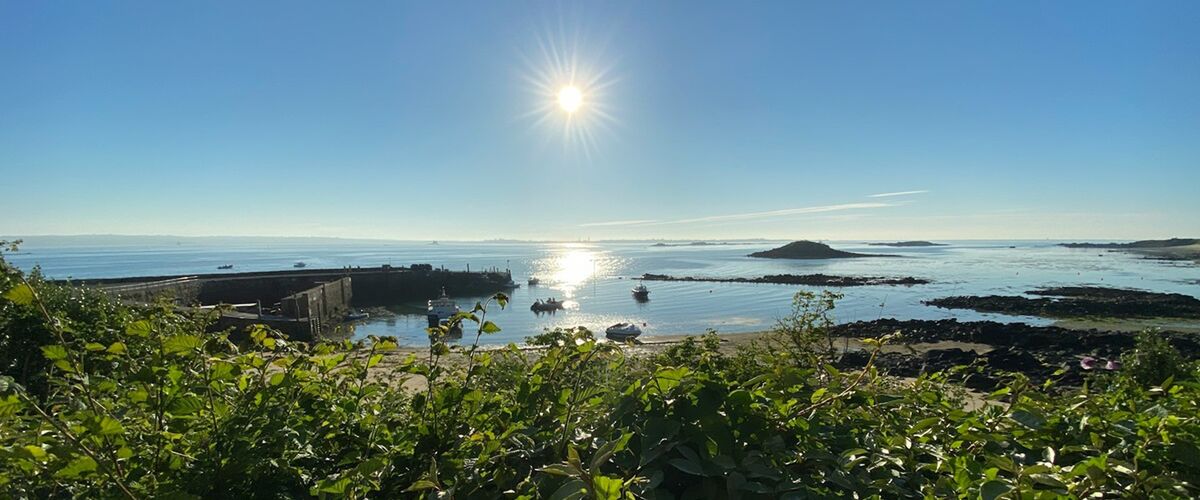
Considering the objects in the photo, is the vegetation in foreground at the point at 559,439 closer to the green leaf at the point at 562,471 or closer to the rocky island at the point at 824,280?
the green leaf at the point at 562,471

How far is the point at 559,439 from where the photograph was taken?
52.1 inches

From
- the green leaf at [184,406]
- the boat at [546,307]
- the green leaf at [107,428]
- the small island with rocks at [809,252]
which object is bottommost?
the boat at [546,307]

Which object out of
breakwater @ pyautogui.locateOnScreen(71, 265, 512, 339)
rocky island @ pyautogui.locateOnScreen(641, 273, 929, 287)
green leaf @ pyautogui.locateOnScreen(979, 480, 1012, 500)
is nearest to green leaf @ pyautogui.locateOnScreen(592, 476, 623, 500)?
green leaf @ pyautogui.locateOnScreen(979, 480, 1012, 500)

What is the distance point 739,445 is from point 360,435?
1.05 metres

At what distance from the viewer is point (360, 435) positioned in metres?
1.45

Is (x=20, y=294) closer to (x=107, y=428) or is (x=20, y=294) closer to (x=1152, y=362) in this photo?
(x=107, y=428)

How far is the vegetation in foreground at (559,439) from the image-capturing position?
104 cm

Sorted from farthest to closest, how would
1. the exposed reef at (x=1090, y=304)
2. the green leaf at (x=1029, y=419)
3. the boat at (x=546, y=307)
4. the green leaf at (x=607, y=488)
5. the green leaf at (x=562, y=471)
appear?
the boat at (x=546, y=307), the exposed reef at (x=1090, y=304), the green leaf at (x=1029, y=419), the green leaf at (x=562, y=471), the green leaf at (x=607, y=488)

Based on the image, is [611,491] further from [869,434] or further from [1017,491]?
[869,434]

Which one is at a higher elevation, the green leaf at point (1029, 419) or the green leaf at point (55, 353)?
the green leaf at point (55, 353)

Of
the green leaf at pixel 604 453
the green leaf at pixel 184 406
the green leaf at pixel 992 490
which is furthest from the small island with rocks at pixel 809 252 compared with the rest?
the green leaf at pixel 184 406

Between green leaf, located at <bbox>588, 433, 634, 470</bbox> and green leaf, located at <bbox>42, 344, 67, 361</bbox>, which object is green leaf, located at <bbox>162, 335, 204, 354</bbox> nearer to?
green leaf, located at <bbox>42, 344, 67, 361</bbox>

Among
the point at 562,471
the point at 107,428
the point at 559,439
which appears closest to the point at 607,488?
the point at 562,471

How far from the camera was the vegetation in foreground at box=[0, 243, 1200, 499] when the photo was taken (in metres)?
1.04
